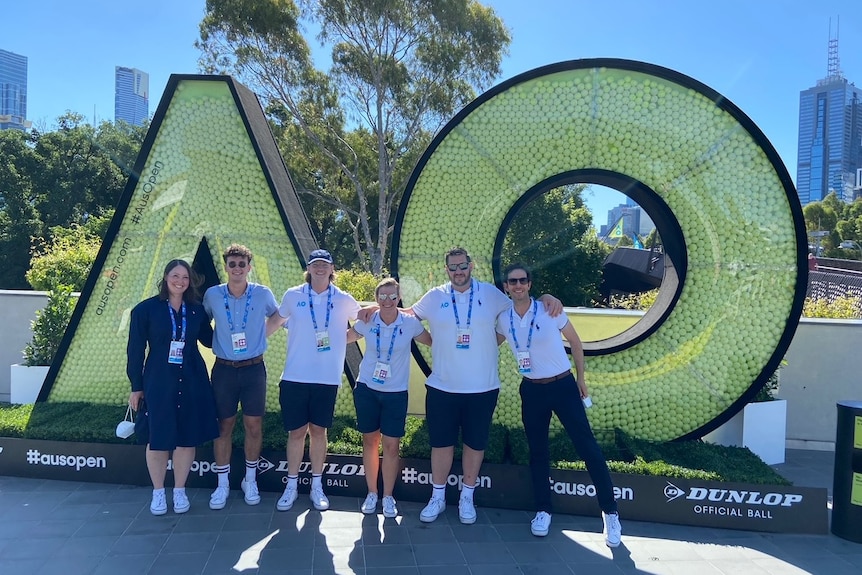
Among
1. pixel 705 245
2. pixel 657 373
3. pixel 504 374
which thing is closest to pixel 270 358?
pixel 504 374

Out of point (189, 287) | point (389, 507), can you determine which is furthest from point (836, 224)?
point (189, 287)

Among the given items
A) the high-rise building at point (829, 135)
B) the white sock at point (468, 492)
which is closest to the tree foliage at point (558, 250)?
the white sock at point (468, 492)

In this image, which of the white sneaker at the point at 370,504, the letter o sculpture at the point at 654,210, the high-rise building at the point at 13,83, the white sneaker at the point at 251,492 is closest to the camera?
the white sneaker at the point at 370,504

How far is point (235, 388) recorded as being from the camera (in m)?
3.64

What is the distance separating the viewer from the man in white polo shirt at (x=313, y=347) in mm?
3523

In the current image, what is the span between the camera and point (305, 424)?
144 inches

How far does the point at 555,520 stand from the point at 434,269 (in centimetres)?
197

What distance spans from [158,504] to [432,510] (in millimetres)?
1692

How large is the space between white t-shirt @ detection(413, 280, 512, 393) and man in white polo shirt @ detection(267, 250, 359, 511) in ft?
1.84

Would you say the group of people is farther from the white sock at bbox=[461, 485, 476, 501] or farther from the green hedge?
the green hedge

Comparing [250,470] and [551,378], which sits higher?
[551,378]

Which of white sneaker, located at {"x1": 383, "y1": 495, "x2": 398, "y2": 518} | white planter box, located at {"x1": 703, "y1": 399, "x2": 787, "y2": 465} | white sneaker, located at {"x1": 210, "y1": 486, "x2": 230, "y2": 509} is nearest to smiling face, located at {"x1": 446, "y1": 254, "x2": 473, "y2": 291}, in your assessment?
white sneaker, located at {"x1": 383, "y1": 495, "x2": 398, "y2": 518}

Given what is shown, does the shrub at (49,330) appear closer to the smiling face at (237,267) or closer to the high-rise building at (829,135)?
the smiling face at (237,267)

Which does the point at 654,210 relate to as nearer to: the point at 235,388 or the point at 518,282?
the point at 518,282
